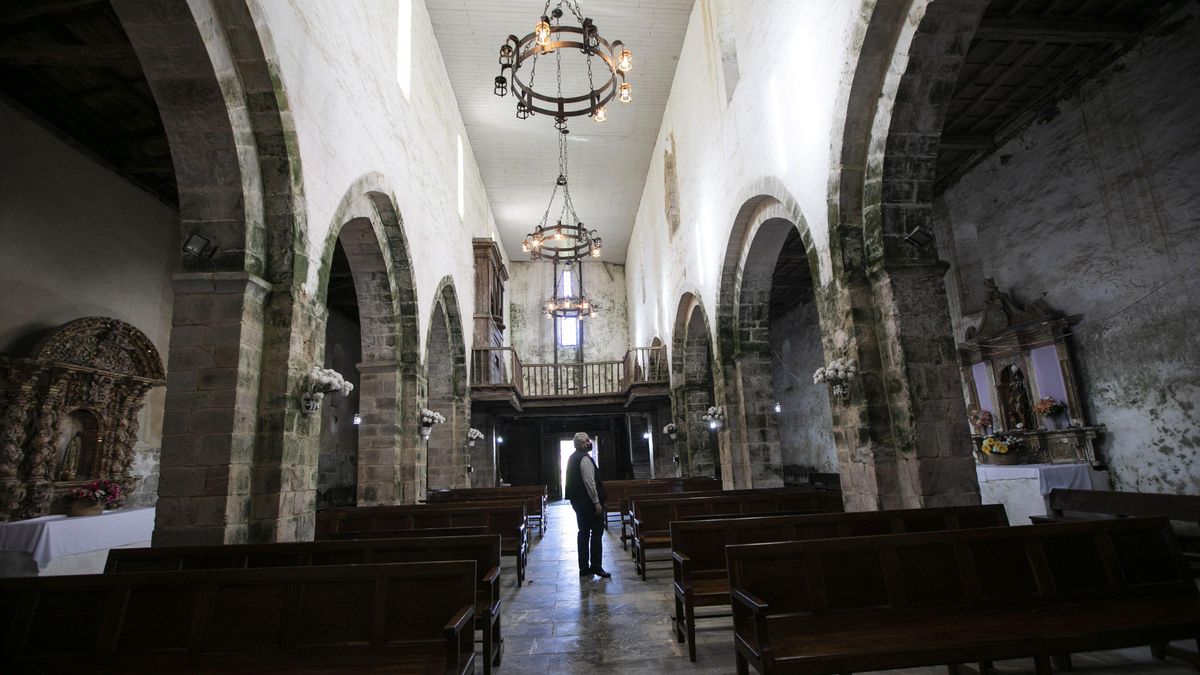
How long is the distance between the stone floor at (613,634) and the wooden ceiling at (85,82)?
247 inches

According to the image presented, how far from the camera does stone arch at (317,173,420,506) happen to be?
8578 mm

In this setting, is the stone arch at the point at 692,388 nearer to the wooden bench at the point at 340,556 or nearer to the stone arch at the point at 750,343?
the stone arch at the point at 750,343

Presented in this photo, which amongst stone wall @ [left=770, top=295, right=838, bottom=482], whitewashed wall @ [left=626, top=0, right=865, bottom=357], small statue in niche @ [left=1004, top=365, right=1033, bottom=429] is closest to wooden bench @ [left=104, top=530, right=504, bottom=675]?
whitewashed wall @ [left=626, top=0, right=865, bottom=357]

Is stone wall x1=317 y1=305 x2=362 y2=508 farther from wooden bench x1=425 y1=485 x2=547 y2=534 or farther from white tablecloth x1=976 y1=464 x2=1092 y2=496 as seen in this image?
white tablecloth x1=976 y1=464 x2=1092 y2=496

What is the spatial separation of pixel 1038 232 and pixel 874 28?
5760 mm

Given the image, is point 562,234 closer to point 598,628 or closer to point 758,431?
point 758,431

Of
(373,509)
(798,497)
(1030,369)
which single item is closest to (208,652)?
(373,509)

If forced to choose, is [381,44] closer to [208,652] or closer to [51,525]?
[51,525]

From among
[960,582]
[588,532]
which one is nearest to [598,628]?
[588,532]

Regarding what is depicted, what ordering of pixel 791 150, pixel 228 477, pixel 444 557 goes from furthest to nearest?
pixel 791 150 → pixel 228 477 → pixel 444 557

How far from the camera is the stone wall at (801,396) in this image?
1622 cm

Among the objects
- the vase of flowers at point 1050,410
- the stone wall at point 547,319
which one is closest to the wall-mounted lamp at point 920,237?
the vase of flowers at point 1050,410

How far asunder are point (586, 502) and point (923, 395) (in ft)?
11.4

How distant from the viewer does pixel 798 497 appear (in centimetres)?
691
